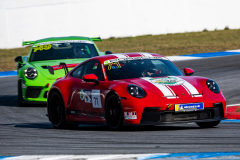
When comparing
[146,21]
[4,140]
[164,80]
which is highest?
[146,21]

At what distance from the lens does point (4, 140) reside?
20.8 ft

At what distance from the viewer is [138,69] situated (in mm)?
7195

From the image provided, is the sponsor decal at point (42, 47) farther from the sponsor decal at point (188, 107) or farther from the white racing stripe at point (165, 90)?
the sponsor decal at point (188, 107)

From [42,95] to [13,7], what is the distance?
20312 millimetres

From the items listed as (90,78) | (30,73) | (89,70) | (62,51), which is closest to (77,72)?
(89,70)

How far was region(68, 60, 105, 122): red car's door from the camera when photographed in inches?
274

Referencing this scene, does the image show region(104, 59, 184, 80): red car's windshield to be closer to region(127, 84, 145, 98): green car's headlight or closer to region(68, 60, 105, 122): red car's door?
region(68, 60, 105, 122): red car's door

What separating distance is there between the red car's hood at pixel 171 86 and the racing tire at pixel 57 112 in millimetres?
1521

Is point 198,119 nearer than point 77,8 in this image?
Yes

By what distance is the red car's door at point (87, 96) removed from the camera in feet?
22.8

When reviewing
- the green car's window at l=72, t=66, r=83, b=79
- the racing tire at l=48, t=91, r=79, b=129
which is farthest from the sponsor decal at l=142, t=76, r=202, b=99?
the racing tire at l=48, t=91, r=79, b=129

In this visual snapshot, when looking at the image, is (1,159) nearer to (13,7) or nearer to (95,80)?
(95,80)

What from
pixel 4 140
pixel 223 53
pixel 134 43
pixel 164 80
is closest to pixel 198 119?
pixel 164 80

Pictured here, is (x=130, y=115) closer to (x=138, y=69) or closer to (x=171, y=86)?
(x=171, y=86)
